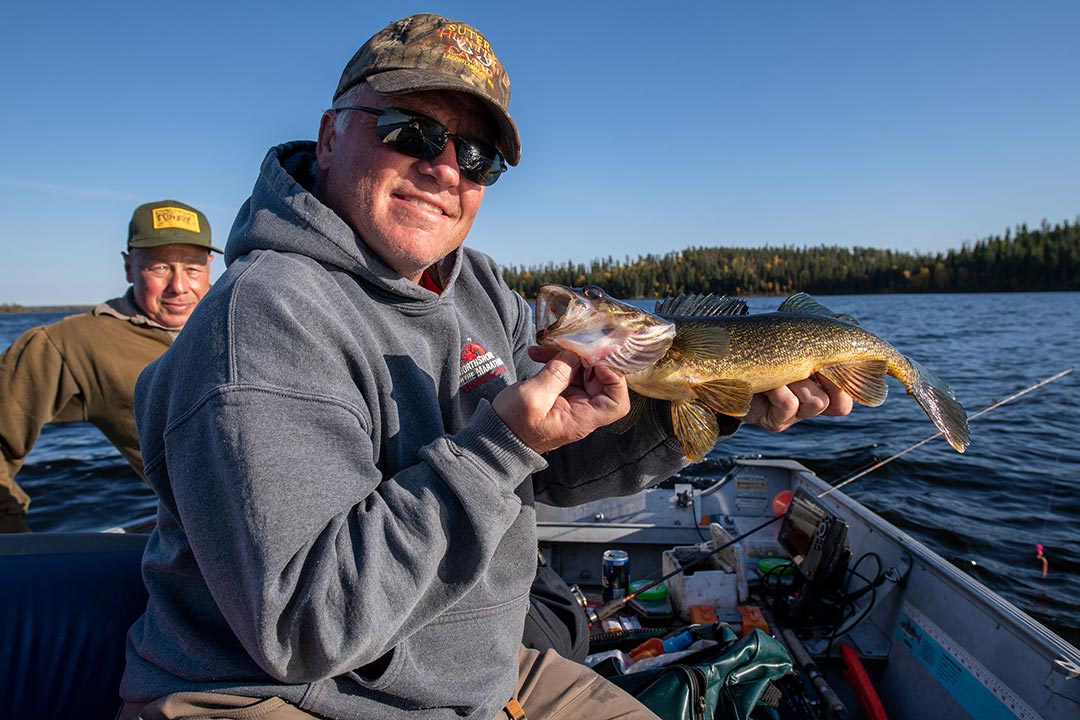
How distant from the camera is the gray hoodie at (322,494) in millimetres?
1541

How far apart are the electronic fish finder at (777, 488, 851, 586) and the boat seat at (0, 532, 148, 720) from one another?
14.0 ft

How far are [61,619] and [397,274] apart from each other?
1.68 m

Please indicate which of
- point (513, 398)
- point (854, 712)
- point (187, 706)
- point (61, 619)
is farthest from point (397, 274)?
point (854, 712)

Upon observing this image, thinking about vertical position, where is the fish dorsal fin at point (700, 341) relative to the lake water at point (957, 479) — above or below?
above

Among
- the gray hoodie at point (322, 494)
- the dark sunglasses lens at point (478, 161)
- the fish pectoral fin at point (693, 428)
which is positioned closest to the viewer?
the gray hoodie at point (322, 494)

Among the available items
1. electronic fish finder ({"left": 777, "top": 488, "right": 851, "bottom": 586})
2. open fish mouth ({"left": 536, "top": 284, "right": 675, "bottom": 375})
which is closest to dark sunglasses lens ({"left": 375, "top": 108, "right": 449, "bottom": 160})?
open fish mouth ({"left": 536, "top": 284, "right": 675, "bottom": 375})

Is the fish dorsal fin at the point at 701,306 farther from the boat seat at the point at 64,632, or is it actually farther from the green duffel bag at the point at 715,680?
the boat seat at the point at 64,632

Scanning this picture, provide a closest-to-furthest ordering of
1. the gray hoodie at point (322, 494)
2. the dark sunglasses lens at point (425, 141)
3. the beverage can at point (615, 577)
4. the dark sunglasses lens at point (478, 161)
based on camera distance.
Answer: the gray hoodie at point (322, 494) < the dark sunglasses lens at point (425, 141) < the dark sunglasses lens at point (478, 161) < the beverage can at point (615, 577)

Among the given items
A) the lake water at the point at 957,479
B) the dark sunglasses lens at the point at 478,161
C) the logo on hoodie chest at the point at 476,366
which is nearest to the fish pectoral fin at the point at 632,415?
the logo on hoodie chest at the point at 476,366

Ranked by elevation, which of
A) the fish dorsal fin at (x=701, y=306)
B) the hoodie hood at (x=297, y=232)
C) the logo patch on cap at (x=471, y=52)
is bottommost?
the fish dorsal fin at (x=701, y=306)

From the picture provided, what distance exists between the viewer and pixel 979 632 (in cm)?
364

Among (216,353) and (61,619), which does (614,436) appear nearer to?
(216,353)

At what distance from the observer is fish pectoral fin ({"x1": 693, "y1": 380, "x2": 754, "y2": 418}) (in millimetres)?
2766

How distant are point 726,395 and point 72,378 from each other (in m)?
4.44
